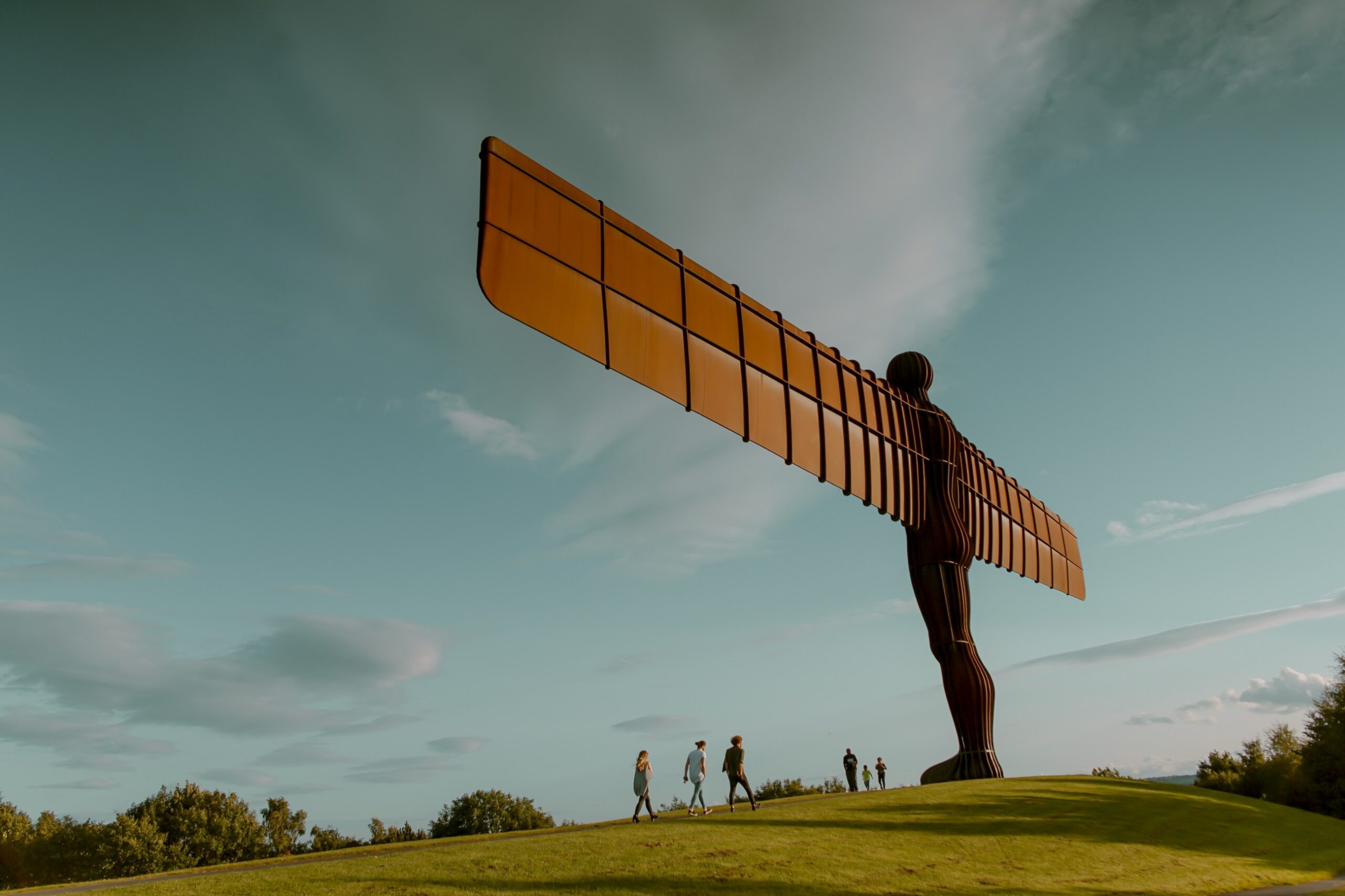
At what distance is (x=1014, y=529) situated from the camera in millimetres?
25953

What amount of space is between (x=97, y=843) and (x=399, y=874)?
143 ft

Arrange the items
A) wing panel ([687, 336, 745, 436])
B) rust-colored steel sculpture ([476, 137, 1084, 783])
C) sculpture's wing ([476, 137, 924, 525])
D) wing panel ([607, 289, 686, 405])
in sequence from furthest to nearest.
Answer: wing panel ([687, 336, 745, 436])
wing panel ([607, 289, 686, 405])
rust-colored steel sculpture ([476, 137, 1084, 783])
sculpture's wing ([476, 137, 924, 525])

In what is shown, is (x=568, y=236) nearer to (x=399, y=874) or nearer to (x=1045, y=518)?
(x=399, y=874)

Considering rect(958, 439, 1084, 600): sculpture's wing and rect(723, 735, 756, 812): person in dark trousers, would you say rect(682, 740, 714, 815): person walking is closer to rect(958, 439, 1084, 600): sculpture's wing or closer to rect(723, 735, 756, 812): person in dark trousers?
rect(723, 735, 756, 812): person in dark trousers

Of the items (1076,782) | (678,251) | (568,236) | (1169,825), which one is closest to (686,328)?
(678,251)

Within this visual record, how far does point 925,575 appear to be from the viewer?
21.1 meters

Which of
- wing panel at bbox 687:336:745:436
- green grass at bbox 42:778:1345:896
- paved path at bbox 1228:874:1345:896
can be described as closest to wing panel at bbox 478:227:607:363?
wing panel at bbox 687:336:745:436

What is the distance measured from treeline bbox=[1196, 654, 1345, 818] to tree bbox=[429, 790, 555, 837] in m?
29.3

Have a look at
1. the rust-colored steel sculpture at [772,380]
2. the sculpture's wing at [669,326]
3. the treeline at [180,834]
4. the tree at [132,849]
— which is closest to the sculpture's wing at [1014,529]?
the rust-colored steel sculpture at [772,380]

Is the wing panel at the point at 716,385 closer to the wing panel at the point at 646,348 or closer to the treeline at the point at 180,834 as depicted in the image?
the wing panel at the point at 646,348

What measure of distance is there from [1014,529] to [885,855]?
630 inches

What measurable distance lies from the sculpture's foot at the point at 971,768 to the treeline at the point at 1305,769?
39.6 ft

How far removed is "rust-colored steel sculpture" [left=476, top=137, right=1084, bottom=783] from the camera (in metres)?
12.2

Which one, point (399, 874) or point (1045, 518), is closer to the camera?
point (399, 874)
